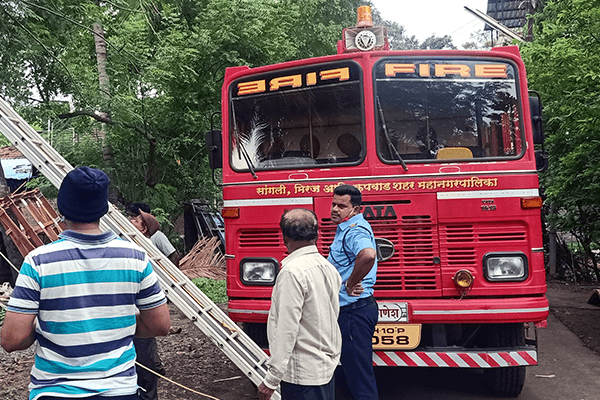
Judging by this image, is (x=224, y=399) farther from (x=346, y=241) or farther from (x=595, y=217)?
(x=595, y=217)

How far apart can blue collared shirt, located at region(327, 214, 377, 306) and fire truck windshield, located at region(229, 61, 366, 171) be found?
3.88ft

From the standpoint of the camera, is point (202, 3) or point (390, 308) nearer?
point (390, 308)

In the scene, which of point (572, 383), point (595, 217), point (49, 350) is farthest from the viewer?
point (595, 217)

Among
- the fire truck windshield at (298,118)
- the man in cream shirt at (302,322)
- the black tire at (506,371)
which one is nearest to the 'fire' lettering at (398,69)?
the fire truck windshield at (298,118)

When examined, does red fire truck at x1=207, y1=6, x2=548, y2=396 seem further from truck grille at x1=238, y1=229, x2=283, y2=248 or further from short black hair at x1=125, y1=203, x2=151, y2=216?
short black hair at x1=125, y1=203, x2=151, y2=216

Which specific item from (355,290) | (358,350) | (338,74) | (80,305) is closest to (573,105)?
(338,74)

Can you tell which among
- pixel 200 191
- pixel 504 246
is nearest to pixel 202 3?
pixel 200 191

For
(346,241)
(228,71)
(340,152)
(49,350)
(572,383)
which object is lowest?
(572,383)

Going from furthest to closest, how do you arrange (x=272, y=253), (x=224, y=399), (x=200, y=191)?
(x=200, y=191) < (x=224, y=399) < (x=272, y=253)

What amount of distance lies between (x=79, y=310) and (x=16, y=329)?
0.22m

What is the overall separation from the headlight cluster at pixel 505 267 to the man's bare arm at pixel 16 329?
3.75 meters

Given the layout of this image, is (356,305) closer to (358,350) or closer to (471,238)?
(358,350)

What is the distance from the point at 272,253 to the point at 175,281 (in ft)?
2.85

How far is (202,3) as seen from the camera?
58.1 ft
